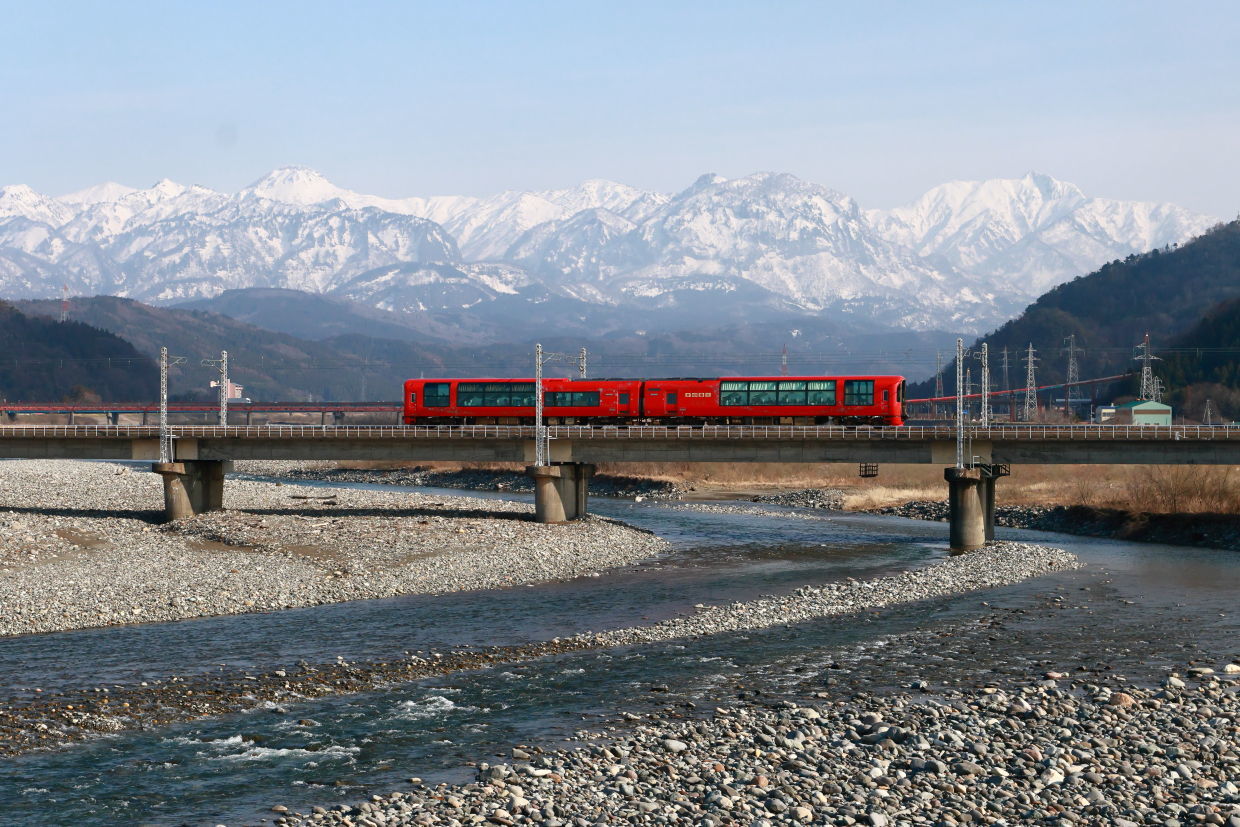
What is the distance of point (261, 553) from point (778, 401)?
40.4m

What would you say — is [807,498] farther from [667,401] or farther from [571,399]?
[571,399]

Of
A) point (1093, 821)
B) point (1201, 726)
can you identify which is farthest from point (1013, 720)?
point (1093, 821)

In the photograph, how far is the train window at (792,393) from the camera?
296 feet

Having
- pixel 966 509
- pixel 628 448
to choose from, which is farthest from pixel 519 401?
pixel 966 509

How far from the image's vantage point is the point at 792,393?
9075 cm

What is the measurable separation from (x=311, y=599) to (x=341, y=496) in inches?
2146

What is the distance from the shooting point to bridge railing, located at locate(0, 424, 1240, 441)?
7369 centimetres

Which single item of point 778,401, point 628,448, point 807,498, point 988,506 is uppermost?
point 778,401

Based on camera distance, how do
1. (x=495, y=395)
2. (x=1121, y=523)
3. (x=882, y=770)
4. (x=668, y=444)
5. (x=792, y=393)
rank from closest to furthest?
(x=882, y=770) → (x=1121, y=523) → (x=668, y=444) → (x=792, y=393) → (x=495, y=395)

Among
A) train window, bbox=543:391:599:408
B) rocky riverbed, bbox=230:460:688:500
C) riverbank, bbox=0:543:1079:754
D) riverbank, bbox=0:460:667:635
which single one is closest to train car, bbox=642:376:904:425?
train window, bbox=543:391:599:408

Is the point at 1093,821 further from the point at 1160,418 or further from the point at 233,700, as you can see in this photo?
the point at 1160,418

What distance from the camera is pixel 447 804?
25.8 metres

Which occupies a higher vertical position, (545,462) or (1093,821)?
(545,462)

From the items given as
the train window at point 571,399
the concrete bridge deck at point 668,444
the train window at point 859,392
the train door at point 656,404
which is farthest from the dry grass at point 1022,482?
the train window at point 571,399
